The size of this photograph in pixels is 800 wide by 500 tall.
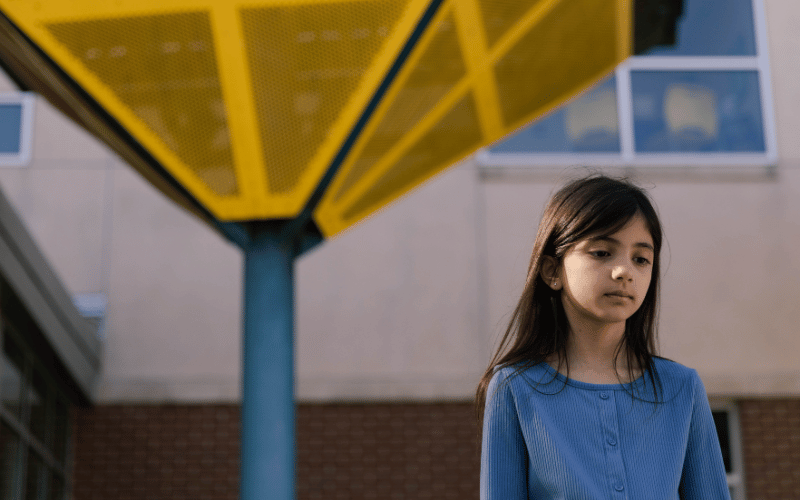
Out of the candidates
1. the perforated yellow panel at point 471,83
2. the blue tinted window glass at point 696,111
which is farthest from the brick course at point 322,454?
the perforated yellow panel at point 471,83

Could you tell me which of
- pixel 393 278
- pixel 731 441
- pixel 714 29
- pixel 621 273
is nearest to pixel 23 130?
pixel 393 278

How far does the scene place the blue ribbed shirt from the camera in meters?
1.80

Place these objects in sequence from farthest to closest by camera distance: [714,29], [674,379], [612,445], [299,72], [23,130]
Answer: [714,29], [23,130], [299,72], [674,379], [612,445]

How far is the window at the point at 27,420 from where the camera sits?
743cm

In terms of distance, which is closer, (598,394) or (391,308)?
(598,394)

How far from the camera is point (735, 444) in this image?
9.48 metres

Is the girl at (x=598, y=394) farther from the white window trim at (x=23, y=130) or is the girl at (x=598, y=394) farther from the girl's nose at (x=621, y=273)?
the white window trim at (x=23, y=130)

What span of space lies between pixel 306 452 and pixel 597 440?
25.2 feet

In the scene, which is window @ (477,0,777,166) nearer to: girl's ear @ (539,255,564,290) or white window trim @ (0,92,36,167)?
white window trim @ (0,92,36,167)

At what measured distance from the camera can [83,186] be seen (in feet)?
31.2

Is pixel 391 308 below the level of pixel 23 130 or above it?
below

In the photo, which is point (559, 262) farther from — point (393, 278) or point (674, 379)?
point (393, 278)

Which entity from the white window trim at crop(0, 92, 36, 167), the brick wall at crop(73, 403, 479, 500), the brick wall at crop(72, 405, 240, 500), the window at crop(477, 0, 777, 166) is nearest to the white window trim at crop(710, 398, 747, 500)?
the window at crop(477, 0, 777, 166)

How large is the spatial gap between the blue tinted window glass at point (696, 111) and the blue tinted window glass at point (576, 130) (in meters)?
0.29
